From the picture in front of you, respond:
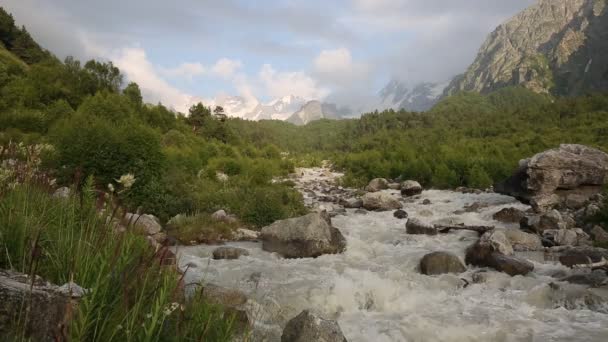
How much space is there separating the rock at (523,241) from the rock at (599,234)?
5.95 feet

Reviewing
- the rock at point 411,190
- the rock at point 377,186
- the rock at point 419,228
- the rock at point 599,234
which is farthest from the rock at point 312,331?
the rock at point 377,186

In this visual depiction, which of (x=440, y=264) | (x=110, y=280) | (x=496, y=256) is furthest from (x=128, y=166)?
(x=110, y=280)

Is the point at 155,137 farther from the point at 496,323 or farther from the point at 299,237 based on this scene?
the point at 496,323

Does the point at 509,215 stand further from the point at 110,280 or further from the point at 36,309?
the point at 36,309

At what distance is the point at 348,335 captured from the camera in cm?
726

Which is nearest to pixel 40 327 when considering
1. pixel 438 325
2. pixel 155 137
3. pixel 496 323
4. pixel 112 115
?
pixel 438 325

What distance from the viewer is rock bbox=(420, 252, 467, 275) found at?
1095 centimetres

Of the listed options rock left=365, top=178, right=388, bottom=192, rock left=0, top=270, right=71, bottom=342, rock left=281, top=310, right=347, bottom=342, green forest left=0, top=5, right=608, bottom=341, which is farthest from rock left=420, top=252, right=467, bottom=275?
rock left=365, top=178, right=388, bottom=192

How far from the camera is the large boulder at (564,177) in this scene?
19.6m

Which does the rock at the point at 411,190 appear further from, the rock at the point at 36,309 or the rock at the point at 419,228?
the rock at the point at 36,309

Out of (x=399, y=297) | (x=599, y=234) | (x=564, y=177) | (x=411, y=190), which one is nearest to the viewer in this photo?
(x=399, y=297)

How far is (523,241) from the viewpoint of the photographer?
13359 mm

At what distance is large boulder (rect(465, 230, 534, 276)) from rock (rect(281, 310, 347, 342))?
7001 millimetres

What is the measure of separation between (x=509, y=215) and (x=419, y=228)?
17.4 ft
